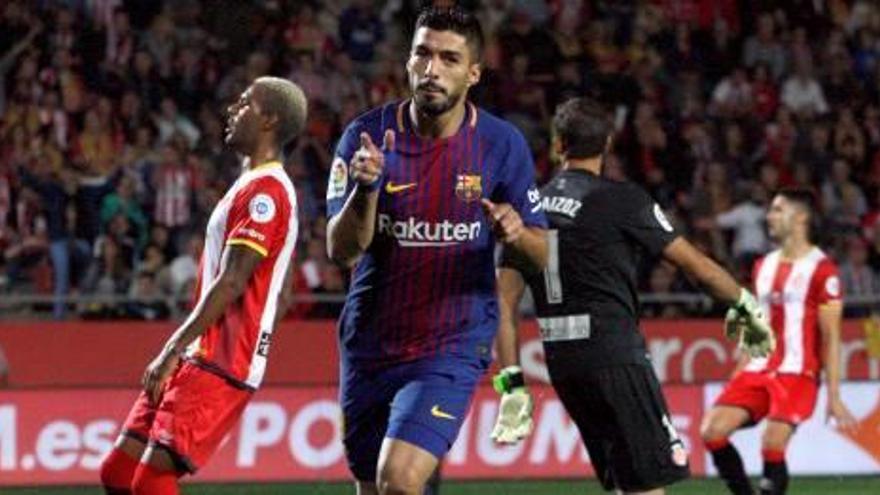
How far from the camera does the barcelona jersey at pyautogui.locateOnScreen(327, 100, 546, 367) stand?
25.1 feet

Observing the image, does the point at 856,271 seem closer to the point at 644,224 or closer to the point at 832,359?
the point at 832,359

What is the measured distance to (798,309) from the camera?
1237 centimetres

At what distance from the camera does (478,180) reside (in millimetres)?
7676

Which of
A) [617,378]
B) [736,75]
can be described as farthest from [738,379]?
[736,75]

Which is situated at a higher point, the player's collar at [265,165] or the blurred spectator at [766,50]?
the blurred spectator at [766,50]

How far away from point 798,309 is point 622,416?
381cm

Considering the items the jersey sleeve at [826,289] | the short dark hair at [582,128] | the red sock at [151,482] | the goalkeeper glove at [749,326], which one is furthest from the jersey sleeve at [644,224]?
the jersey sleeve at [826,289]

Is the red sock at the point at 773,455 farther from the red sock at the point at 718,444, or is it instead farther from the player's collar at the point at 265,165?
the player's collar at the point at 265,165

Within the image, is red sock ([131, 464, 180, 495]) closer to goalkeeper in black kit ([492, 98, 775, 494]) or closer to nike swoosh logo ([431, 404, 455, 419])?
nike swoosh logo ([431, 404, 455, 419])

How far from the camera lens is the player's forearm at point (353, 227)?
7.23m

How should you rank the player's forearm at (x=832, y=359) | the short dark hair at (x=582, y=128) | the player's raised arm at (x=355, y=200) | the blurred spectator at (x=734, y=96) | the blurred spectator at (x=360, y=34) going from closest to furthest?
the player's raised arm at (x=355, y=200), the short dark hair at (x=582, y=128), the player's forearm at (x=832, y=359), the blurred spectator at (x=360, y=34), the blurred spectator at (x=734, y=96)

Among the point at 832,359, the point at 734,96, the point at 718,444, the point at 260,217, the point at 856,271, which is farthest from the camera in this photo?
the point at 734,96

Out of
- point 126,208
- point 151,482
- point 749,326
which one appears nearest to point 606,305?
point 749,326

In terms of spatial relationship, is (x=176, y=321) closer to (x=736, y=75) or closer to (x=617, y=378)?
(x=736, y=75)
